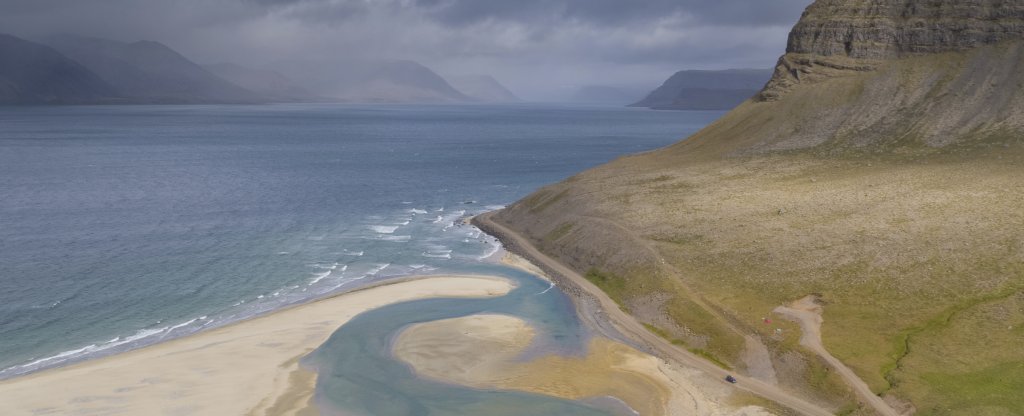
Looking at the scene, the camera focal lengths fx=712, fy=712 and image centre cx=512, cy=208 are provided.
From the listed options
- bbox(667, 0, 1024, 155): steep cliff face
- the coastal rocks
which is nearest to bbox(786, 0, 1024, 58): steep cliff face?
the coastal rocks

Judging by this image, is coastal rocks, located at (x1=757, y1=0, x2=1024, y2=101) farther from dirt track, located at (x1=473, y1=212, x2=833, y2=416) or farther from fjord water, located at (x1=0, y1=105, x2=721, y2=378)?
dirt track, located at (x1=473, y1=212, x2=833, y2=416)

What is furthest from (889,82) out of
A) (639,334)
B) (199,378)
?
(199,378)

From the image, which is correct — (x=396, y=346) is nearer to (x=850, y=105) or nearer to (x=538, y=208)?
(x=538, y=208)

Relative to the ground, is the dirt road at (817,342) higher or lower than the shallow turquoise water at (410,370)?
higher

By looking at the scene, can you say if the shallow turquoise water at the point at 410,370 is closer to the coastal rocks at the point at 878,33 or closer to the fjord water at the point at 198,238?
the fjord water at the point at 198,238

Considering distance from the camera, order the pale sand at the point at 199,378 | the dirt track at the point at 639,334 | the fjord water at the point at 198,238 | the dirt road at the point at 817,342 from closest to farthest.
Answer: the pale sand at the point at 199,378 < the dirt road at the point at 817,342 < the dirt track at the point at 639,334 < the fjord water at the point at 198,238

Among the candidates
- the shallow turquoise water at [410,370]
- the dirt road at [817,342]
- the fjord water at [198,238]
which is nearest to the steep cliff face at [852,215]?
the dirt road at [817,342]
